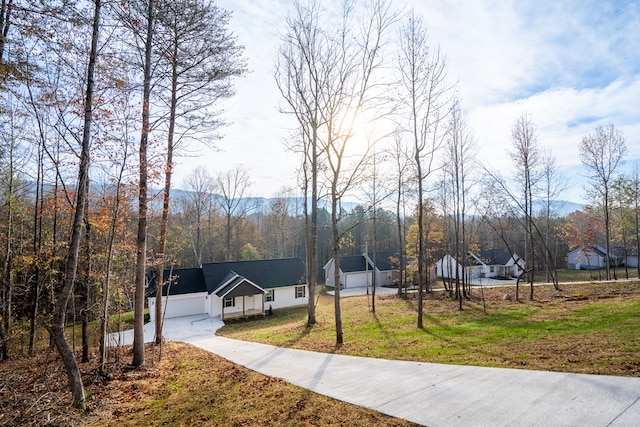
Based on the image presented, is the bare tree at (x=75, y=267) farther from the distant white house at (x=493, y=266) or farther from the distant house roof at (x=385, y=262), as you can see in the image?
the distant white house at (x=493, y=266)

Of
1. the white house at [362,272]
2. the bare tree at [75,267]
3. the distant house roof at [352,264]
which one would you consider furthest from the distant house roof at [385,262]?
the bare tree at [75,267]

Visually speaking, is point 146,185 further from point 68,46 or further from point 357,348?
point 357,348

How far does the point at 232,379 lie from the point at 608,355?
760 cm

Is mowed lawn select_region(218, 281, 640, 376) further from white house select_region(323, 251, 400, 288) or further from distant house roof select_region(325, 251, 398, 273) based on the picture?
distant house roof select_region(325, 251, 398, 273)

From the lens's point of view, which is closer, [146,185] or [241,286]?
[146,185]

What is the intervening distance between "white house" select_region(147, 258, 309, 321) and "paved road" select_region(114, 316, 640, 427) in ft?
53.6

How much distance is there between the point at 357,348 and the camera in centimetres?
962

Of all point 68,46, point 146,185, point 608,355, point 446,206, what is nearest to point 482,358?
point 608,355

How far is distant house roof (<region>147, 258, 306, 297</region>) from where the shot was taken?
907 inches

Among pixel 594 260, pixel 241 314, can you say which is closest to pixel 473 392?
pixel 241 314

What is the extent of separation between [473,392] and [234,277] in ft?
68.9

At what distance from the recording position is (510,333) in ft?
32.1

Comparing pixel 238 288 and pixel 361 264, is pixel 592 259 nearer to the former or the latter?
pixel 361 264

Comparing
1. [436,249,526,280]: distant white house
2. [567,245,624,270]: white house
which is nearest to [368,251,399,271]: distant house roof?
[436,249,526,280]: distant white house
